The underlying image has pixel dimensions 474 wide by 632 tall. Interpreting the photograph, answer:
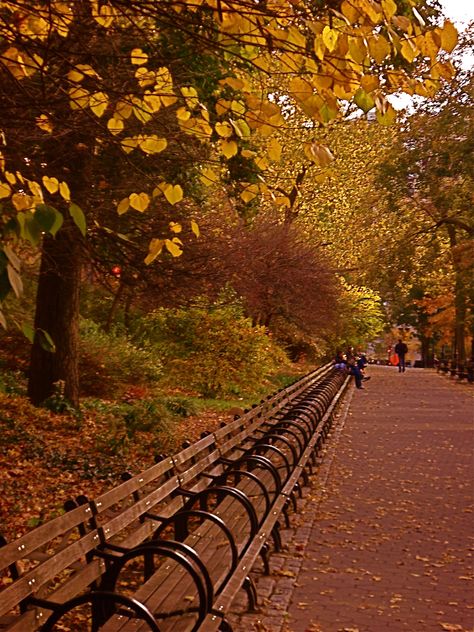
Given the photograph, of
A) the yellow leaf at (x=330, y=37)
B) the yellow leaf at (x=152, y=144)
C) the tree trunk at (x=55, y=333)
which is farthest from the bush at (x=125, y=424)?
the yellow leaf at (x=330, y=37)

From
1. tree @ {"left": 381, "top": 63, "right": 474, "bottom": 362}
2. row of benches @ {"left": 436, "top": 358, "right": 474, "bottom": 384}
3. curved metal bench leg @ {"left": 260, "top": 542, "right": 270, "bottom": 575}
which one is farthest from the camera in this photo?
row of benches @ {"left": 436, "top": 358, "right": 474, "bottom": 384}

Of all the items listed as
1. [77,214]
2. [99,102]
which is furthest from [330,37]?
[99,102]

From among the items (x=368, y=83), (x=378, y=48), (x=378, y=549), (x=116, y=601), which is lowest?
(x=378, y=549)

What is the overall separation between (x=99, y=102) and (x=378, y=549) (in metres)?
4.68

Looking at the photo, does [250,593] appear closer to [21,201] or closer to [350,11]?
[21,201]

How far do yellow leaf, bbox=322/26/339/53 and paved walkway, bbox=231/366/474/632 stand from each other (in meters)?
3.59

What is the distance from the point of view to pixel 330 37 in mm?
4301

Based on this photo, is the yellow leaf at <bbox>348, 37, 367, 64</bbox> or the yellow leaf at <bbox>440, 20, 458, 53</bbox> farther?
the yellow leaf at <bbox>348, 37, 367, 64</bbox>

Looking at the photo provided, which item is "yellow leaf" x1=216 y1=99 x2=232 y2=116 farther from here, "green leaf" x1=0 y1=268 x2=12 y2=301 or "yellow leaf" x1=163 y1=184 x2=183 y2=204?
"green leaf" x1=0 y1=268 x2=12 y2=301

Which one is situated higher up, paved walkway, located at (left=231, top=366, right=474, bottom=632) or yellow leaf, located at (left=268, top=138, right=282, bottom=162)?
yellow leaf, located at (left=268, top=138, right=282, bottom=162)

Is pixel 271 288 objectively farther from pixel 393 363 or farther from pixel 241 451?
pixel 393 363

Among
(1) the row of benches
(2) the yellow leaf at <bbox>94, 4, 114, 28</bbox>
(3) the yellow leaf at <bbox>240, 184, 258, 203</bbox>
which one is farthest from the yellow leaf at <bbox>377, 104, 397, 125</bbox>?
(1) the row of benches

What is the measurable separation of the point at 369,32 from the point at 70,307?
36.4 feet

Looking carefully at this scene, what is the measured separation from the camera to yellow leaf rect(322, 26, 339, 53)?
14.0 feet
